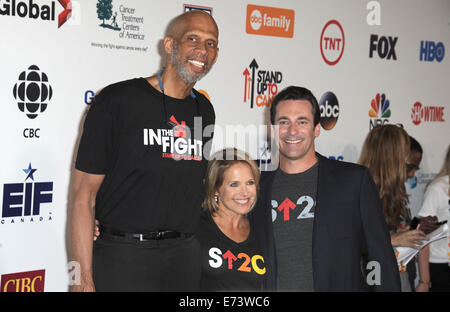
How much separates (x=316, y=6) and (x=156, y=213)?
2.93 meters

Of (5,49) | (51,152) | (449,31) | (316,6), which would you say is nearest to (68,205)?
(51,152)

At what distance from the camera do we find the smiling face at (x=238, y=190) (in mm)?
2855

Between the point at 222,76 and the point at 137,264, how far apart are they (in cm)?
209

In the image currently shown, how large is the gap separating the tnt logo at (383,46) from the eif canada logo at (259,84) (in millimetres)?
1147

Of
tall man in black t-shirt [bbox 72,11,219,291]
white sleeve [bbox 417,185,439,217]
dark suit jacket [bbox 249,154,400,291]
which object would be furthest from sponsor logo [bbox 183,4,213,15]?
white sleeve [bbox 417,185,439,217]

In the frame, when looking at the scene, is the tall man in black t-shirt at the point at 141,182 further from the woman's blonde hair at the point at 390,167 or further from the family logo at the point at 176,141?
the woman's blonde hair at the point at 390,167

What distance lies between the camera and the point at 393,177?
381 centimetres

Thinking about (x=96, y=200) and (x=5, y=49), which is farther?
(x=5, y=49)

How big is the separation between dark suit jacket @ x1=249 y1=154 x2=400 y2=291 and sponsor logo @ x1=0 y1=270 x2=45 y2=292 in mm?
1612

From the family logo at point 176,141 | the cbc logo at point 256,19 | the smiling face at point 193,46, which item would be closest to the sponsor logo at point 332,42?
the cbc logo at point 256,19

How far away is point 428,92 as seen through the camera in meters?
5.71

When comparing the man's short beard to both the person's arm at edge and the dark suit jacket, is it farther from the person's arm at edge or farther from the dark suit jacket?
the dark suit jacket

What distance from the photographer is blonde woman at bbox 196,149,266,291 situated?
2732mm

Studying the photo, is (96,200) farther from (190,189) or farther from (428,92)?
(428,92)
